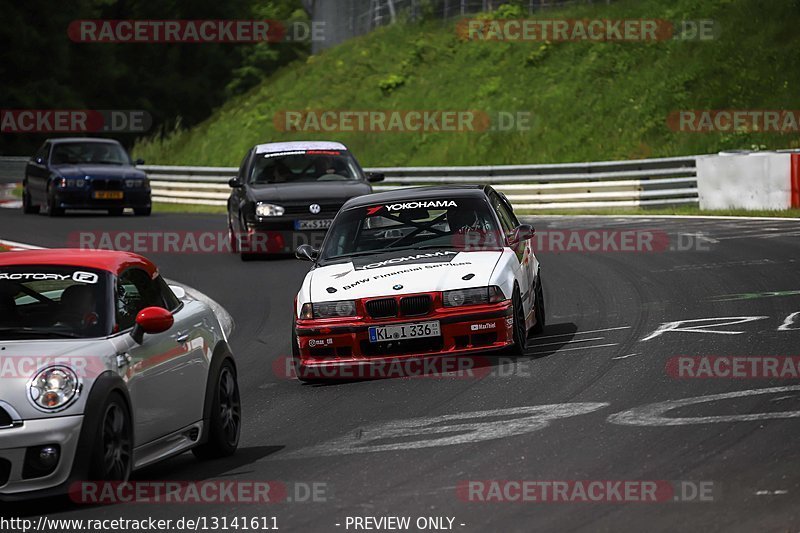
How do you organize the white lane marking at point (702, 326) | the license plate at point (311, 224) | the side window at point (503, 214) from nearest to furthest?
the white lane marking at point (702, 326) < the side window at point (503, 214) < the license plate at point (311, 224)

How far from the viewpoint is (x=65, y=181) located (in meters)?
29.6

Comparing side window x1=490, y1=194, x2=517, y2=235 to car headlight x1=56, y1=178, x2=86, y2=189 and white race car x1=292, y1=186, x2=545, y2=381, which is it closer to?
white race car x1=292, y1=186, x2=545, y2=381

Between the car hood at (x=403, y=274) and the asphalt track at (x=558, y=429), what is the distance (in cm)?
69

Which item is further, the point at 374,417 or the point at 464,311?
the point at 464,311

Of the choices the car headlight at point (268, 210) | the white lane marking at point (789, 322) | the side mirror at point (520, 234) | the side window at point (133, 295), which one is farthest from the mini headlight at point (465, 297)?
the car headlight at point (268, 210)

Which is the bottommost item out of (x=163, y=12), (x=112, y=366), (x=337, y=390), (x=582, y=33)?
(x=337, y=390)

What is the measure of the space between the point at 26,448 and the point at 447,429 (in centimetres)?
287

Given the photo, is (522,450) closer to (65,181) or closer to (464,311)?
(464,311)

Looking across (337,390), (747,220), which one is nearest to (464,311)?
(337,390)

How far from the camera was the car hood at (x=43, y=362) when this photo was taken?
702cm

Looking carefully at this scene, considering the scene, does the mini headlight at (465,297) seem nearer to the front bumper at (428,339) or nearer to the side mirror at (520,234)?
the front bumper at (428,339)

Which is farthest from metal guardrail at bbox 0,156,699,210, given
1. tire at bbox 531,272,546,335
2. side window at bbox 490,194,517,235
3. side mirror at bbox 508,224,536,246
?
side mirror at bbox 508,224,536,246

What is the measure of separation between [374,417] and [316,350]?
1.81 meters

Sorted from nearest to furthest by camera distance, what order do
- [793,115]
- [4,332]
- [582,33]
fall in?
[4,332] → [793,115] → [582,33]
